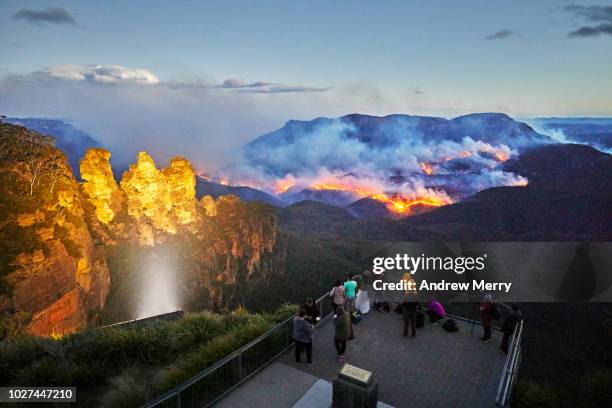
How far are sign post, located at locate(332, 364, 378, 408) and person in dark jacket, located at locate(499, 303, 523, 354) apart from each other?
5.10m

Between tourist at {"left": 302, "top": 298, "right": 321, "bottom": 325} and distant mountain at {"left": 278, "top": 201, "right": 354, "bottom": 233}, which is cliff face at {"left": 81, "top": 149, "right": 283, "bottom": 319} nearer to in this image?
tourist at {"left": 302, "top": 298, "right": 321, "bottom": 325}

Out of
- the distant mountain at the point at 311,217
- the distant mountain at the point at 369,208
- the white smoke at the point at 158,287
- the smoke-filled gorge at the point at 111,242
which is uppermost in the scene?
the smoke-filled gorge at the point at 111,242

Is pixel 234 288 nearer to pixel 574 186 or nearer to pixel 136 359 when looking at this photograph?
pixel 136 359

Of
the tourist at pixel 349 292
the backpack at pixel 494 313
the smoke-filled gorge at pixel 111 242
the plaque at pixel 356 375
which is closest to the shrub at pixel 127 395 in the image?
the plaque at pixel 356 375

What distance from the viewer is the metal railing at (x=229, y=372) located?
7691 mm

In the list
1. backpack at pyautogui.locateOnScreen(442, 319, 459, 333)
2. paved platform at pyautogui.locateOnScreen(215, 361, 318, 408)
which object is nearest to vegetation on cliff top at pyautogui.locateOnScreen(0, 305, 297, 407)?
paved platform at pyautogui.locateOnScreen(215, 361, 318, 408)

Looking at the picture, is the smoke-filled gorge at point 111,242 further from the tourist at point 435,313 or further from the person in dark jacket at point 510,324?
Answer: the person in dark jacket at point 510,324

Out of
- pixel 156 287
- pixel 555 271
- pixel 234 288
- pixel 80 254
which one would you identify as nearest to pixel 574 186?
pixel 555 271

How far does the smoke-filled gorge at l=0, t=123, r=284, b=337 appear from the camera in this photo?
904 inches

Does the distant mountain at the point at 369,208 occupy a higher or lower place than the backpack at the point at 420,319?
lower

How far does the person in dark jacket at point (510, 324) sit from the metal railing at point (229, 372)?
5812 mm

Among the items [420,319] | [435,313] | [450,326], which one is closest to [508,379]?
[450,326]

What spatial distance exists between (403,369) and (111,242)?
41.9 meters

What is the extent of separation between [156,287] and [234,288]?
1159cm
